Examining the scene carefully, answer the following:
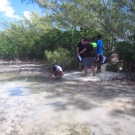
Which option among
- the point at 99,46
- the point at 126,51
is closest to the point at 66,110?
the point at 126,51

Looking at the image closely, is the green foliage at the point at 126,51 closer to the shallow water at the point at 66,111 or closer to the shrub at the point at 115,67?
the shrub at the point at 115,67

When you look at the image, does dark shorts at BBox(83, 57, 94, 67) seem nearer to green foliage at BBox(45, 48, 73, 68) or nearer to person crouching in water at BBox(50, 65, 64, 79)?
person crouching in water at BBox(50, 65, 64, 79)

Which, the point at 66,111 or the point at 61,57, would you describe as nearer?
the point at 66,111

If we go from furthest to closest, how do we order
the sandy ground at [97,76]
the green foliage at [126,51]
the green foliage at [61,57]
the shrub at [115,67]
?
the green foliage at [61,57]
the shrub at [115,67]
the sandy ground at [97,76]
the green foliage at [126,51]

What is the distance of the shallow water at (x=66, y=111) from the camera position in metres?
3.35

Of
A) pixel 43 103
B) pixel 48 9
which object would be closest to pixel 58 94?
pixel 43 103

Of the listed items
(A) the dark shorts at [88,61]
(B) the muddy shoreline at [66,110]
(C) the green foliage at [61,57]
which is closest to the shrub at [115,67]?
(A) the dark shorts at [88,61]

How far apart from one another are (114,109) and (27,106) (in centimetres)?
191

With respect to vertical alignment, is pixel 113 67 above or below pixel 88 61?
below

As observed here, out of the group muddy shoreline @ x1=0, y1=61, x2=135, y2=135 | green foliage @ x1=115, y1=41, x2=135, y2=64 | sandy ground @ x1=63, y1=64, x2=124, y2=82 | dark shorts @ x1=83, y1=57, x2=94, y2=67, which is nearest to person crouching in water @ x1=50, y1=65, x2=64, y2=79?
sandy ground @ x1=63, y1=64, x2=124, y2=82

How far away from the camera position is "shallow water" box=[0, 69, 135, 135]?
11.0 ft

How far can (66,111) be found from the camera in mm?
4168

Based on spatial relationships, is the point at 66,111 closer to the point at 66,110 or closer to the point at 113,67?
the point at 66,110

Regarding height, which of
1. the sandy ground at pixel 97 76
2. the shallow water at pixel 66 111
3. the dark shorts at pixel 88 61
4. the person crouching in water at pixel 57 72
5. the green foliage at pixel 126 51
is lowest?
the shallow water at pixel 66 111
